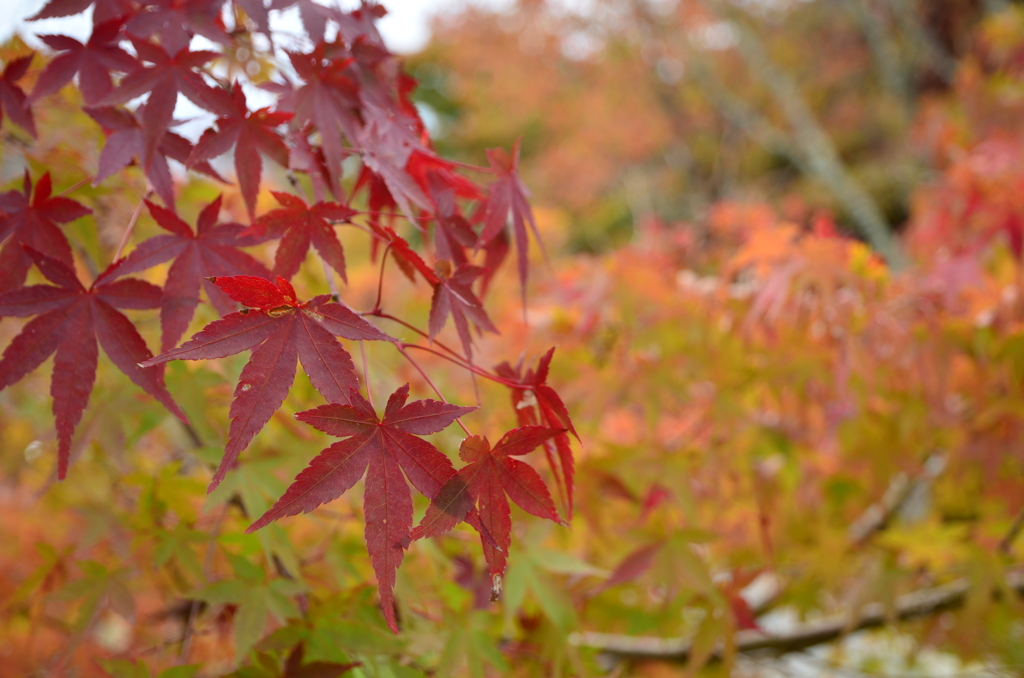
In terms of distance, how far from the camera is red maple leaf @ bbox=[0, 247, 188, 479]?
2.08 feet

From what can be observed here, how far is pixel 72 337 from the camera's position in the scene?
668 millimetres

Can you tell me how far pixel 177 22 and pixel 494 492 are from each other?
2.22ft

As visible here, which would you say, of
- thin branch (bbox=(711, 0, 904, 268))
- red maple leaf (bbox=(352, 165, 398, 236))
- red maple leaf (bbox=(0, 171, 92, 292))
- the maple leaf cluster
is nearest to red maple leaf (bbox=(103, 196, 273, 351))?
the maple leaf cluster

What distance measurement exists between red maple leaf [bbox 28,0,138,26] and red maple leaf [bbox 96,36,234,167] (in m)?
0.13

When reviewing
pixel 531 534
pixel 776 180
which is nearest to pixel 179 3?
pixel 531 534

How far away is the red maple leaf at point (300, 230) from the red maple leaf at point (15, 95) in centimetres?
41

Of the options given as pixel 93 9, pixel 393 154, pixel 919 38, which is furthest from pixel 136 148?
pixel 919 38

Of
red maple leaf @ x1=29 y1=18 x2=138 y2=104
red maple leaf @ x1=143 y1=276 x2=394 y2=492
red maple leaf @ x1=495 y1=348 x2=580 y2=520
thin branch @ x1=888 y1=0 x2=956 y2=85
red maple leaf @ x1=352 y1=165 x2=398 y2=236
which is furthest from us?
thin branch @ x1=888 y1=0 x2=956 y2=85

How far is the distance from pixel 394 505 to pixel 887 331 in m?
1.25

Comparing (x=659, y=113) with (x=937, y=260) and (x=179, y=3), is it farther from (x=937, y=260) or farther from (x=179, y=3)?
(x=179, y=3)

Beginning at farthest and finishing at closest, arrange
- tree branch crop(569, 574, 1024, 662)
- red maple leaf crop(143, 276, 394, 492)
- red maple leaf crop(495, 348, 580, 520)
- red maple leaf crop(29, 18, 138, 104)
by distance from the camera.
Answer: tree branch crop(569, 574, 1024, 662), red maple leaf crop(29, 18, 138, 104), red maple leaf crop(495, 348, 580, 520), red maple leaf crop(143, 276, 394, 492)

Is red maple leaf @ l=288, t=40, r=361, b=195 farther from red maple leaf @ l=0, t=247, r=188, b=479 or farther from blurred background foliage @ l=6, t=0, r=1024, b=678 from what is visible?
blurred background foliage @ l=6, t=0, r=1024, b=678

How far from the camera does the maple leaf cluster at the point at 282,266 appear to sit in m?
0.57

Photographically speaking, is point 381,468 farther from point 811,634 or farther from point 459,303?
point 811,634
